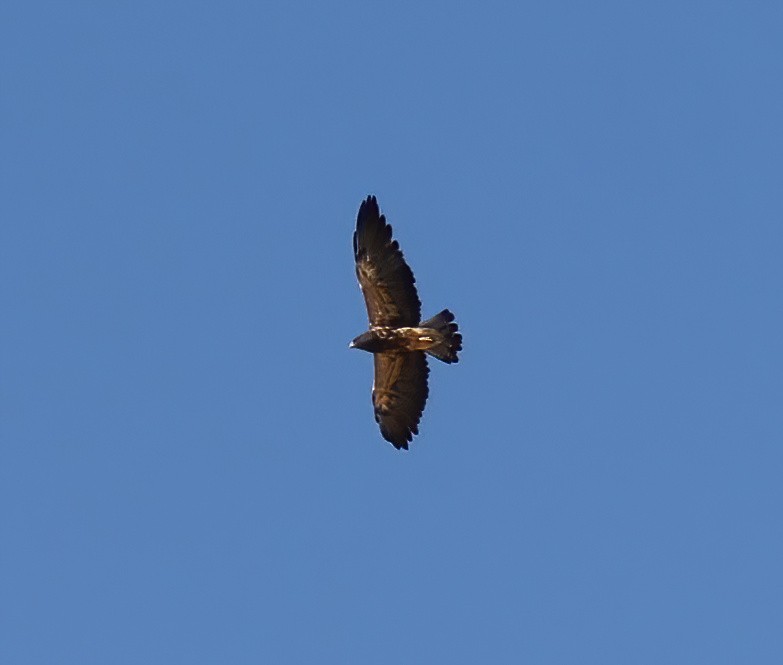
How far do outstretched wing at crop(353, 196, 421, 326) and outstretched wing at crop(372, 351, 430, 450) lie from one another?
882mm

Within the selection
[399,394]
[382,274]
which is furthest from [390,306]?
[399,394]

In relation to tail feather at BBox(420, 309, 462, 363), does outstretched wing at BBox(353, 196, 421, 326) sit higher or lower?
higher

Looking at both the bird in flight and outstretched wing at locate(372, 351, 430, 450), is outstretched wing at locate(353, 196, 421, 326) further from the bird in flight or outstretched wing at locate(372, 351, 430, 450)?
outstretched wing at locate(372, 351, 430, 450)

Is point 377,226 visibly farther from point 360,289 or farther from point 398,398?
point 398,398

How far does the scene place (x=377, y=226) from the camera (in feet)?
111

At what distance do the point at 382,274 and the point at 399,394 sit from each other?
241cm

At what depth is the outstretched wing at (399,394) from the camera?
34.3 meters

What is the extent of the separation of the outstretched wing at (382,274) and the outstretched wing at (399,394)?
2.89ft

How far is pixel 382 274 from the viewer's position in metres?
33.6

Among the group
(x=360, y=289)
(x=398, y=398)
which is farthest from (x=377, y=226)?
(x=398, y=398)

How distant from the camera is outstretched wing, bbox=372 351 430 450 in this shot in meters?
34.3

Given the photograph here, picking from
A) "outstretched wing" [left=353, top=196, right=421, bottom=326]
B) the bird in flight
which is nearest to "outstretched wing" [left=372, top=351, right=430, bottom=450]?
the bird in flight

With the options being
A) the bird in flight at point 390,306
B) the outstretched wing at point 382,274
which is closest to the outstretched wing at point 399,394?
the bird in flight at point 390,306

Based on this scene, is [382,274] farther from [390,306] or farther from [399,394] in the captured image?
[399,394]
